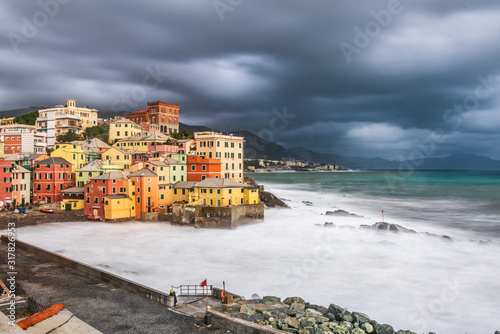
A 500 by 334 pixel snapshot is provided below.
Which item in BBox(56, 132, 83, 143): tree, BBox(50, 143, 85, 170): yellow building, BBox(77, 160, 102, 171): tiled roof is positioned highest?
BBox(56, 132, 83, 143): tree

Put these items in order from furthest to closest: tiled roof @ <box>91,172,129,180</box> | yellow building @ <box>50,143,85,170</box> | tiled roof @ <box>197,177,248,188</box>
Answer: yellow building @ <box>50,143,85,170</box> → tiled roof @ <box>91,172,129,180</box> → tiled roof @ <box>197,177,248,188</box>

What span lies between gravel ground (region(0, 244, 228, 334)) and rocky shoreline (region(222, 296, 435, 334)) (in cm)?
181

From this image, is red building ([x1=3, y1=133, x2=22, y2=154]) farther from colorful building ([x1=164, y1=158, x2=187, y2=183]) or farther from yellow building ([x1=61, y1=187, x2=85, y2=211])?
colorful building ([x1=164, y1=158, x2=187, y2=183])

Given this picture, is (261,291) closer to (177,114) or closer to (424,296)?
(424,296)

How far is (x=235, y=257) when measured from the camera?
28.4m

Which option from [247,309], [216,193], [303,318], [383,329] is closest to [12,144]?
[216,193]

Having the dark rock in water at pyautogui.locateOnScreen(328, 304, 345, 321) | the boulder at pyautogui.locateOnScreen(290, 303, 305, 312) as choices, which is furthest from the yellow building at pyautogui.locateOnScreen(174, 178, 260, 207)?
the dark rock in water at pyautogui.locateOnScreen(328, 304, 345, 321)

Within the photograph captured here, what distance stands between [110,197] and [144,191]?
13.1ft

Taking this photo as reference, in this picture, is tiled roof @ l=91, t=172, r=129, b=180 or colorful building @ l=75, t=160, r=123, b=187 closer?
tiled roof @ l=91, t=172, r=129, b=180

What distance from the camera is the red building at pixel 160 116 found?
262 feet

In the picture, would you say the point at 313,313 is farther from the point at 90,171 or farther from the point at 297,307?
the point at 90,171

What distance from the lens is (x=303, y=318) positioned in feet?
49.9

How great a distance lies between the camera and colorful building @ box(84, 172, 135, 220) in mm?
40438

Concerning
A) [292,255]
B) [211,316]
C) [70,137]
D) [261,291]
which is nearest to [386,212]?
[292,255]
